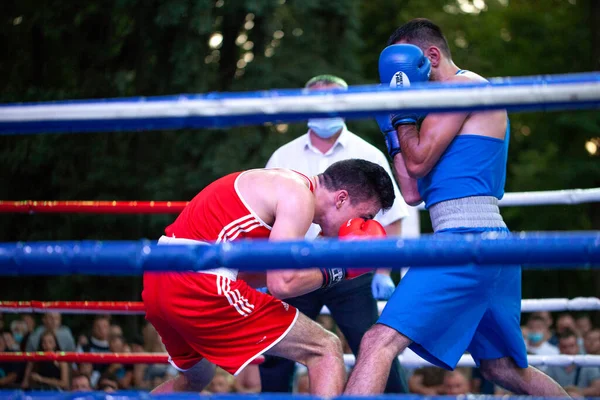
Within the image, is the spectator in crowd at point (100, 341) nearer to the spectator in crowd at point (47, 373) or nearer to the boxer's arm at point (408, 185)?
the spectator in crowd at point (47, 373)

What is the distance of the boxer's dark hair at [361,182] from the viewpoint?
3008 mm

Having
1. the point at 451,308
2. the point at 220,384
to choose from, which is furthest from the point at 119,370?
the point at 451,308

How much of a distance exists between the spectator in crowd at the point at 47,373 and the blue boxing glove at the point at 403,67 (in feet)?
14.6

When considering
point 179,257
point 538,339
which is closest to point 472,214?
point 179,257

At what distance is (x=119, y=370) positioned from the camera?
22.5 feet

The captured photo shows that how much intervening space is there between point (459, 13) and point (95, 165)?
20.2 ft

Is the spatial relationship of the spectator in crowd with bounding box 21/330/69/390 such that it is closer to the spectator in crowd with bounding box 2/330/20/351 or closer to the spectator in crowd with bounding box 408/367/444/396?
the spectator in crowd with bounding box 2/330/20/351

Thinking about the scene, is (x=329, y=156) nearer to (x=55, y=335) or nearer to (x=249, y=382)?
(x=249, y=382)

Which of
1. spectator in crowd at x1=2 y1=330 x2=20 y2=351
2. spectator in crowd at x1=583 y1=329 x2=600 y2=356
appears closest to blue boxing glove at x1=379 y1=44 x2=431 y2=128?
spectator in crowd at x1=583 y1=329 x2=600 y2=356

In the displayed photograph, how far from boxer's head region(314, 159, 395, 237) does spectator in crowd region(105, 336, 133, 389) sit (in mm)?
3857

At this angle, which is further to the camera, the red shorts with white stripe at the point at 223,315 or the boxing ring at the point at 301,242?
the red shorts with white stripe at the point at 223,315

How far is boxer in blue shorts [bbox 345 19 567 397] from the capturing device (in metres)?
2.74

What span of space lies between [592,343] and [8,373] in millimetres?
5102

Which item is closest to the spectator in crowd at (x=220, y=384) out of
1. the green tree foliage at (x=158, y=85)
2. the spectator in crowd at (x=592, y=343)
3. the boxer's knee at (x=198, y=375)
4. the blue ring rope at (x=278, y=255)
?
the boxer's knee at (x=198, y=375)
